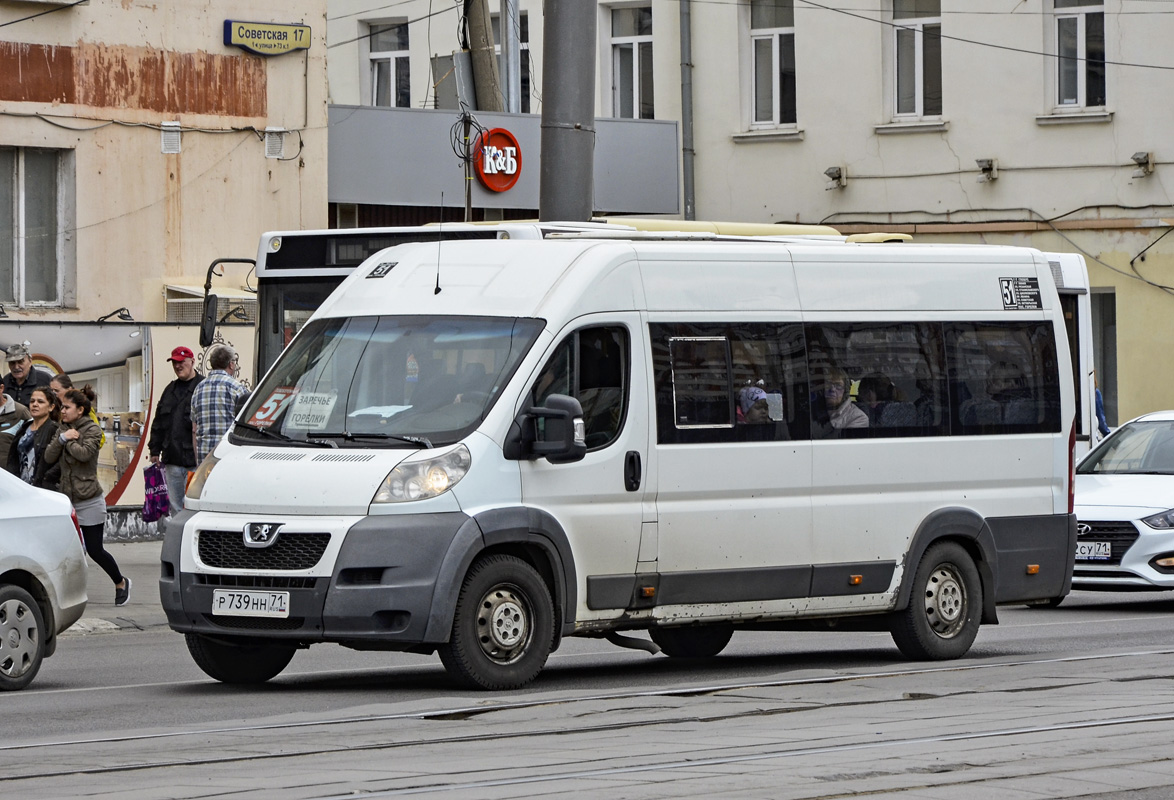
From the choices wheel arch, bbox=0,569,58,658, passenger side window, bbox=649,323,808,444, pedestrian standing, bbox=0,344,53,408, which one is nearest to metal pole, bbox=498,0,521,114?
pedestrian standing, bbox=0,344,53,408

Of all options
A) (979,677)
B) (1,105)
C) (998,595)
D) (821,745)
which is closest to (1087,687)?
(979,677)

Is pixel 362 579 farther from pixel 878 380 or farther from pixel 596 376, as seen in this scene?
pixel 878 380

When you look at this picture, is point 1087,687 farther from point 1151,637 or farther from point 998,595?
point 1151,637

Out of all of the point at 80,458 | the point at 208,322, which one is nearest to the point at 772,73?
the point at 208,322

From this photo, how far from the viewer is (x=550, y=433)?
10211mm

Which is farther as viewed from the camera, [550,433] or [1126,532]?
[1126,532]

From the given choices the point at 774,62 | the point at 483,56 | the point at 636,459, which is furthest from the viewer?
the point at 774,62

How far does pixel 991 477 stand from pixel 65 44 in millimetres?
12491

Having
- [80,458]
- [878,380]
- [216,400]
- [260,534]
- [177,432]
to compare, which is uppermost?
[878,380]

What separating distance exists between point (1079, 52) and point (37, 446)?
1840 centimetres

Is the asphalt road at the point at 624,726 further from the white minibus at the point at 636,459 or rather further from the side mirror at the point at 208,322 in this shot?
the side mirror at the point at 208,322

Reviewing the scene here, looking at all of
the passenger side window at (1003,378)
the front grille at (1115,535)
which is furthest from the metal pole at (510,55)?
the passenger side window at (1003,378)

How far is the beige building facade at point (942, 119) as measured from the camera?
94.1 feet

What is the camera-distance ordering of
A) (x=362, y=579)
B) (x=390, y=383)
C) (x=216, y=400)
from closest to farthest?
(x=362, y=579)
(x=390, y=383)
(x=216, y=400)
